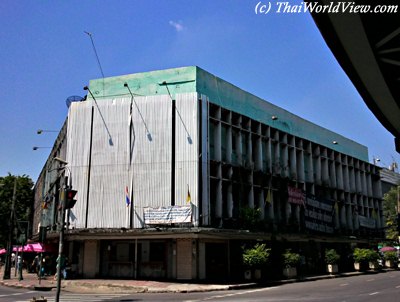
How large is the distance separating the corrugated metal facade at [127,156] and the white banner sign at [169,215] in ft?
1.70

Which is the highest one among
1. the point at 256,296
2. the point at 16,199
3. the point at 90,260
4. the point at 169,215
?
the point at 16,199

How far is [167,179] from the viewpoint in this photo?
27516 millimetres

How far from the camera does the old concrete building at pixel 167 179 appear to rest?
26938mm

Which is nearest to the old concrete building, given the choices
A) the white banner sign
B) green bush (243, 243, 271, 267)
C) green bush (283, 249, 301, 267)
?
the white banner sign

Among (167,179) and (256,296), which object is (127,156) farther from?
(256,296)

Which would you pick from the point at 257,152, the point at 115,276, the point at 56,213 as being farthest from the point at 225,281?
the point at 56,213

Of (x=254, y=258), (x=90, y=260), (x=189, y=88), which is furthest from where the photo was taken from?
(x=189, y=88)

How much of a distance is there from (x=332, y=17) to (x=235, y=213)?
2638 cm

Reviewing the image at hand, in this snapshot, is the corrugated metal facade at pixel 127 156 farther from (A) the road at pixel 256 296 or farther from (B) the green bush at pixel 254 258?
(A) the road at pixel 256 296

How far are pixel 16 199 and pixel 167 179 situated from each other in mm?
37228

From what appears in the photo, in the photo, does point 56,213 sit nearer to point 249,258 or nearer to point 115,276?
point 115,276

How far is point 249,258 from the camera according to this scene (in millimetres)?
26891

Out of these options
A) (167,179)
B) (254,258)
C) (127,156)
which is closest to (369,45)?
(167,179)

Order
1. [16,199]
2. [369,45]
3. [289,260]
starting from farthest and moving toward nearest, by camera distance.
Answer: [16,199] → [289,260] → [369,45]
